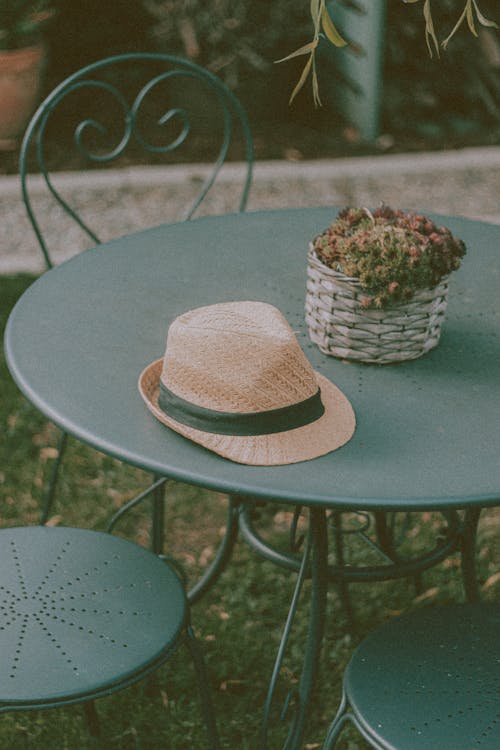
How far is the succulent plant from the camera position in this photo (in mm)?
1463

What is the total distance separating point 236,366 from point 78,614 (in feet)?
1.80

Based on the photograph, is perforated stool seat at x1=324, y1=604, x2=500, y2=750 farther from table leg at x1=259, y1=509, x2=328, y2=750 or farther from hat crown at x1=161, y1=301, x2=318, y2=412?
hat crown at x1=161, y1=301, x2=318, y2=412

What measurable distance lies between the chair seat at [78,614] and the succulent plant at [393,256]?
0.64m

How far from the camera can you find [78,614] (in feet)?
5.22

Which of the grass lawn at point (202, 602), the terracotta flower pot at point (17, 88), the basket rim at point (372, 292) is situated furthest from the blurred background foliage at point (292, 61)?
the basket rim at point (372, 292)

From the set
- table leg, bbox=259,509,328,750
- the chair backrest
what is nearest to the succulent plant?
table leg, bbox=259,509,328,750

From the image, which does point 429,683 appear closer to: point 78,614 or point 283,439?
point 283,439

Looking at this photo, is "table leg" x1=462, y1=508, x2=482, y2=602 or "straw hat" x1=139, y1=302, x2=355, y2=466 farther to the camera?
"table leg" x1=462, y1=508, x2=482, y2=602

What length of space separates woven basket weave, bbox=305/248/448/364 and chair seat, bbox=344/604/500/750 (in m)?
0.45

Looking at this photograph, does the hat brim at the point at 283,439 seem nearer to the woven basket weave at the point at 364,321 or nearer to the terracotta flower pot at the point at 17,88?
the woven basket weave at the point at 364,321

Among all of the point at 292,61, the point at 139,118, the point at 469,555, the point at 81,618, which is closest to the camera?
the point at 81,618

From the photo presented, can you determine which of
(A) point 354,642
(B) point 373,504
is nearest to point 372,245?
(B) point 373,504

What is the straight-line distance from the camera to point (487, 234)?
7.03 feet

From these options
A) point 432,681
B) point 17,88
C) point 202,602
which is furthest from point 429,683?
point 17,88
